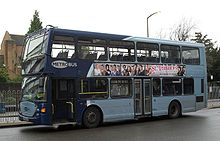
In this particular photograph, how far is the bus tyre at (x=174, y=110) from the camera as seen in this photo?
21.2 metres

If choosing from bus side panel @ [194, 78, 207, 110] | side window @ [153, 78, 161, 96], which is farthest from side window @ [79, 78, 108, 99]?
bus side panel @ [194, 78, 207, 110]

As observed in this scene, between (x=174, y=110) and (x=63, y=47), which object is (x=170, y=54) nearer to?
(x=174, y=110)

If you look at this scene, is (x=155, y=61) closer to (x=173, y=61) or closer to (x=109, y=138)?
(x=173, y=61)

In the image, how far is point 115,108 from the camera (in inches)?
717

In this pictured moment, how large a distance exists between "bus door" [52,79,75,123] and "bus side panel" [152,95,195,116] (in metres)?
4.97

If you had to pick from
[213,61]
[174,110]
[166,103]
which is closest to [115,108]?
[166,103]

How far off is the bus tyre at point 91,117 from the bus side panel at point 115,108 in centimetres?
27

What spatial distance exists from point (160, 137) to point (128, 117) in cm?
528

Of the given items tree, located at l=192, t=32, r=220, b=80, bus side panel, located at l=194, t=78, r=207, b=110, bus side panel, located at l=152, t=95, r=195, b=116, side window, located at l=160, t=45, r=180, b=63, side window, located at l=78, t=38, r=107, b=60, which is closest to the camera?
side window, located at l=78, t=38, r=107, b=60

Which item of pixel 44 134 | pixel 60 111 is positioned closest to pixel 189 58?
pixel 60 111

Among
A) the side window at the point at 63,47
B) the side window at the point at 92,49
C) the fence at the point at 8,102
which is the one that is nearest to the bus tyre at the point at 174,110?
the side window at the point at 92,49

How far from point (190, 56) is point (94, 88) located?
7332mm

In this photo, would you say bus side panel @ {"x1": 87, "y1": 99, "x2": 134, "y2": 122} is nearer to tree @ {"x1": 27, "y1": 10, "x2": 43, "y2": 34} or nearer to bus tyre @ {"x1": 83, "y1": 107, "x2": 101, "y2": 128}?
bus tyre @ {"x1": 83, "y1": 107, "x2": 101, "y2": 128}

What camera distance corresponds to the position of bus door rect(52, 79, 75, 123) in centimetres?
1653
